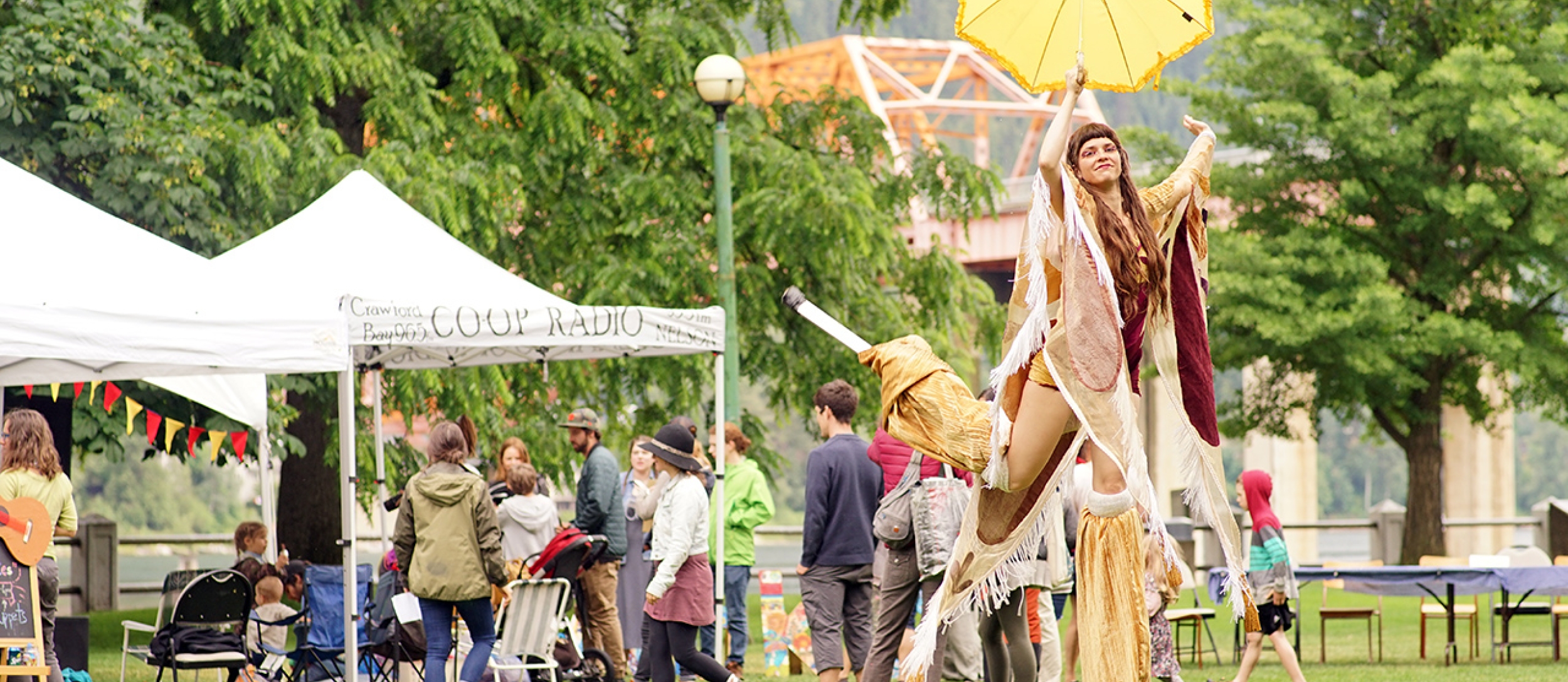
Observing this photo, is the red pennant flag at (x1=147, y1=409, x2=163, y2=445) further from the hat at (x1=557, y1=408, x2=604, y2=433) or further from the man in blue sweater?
the man in blue sweater

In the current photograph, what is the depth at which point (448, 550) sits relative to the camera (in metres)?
9.48

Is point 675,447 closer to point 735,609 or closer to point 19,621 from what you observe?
point 735,609

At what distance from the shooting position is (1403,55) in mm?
26250

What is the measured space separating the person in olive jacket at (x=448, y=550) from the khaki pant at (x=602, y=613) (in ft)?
8.61

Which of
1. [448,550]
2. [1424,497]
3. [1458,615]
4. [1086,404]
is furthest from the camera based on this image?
[1424,497]

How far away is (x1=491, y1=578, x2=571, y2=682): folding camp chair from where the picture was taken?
10688mm

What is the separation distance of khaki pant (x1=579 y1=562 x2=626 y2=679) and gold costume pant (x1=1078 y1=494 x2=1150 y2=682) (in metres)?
7.24

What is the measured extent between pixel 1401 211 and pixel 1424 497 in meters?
4.18

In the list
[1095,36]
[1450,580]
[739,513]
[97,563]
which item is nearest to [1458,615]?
[1450,580]

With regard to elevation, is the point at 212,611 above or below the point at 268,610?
above

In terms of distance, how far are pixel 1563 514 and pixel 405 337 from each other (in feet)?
60.5

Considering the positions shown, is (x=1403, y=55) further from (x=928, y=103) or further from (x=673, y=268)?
(x=928, y=103)

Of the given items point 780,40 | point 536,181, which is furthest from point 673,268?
point 780,40

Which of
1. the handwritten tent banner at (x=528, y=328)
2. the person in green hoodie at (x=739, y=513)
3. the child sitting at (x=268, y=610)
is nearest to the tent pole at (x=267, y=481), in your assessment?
the child sitting at (x=268, y=610)
